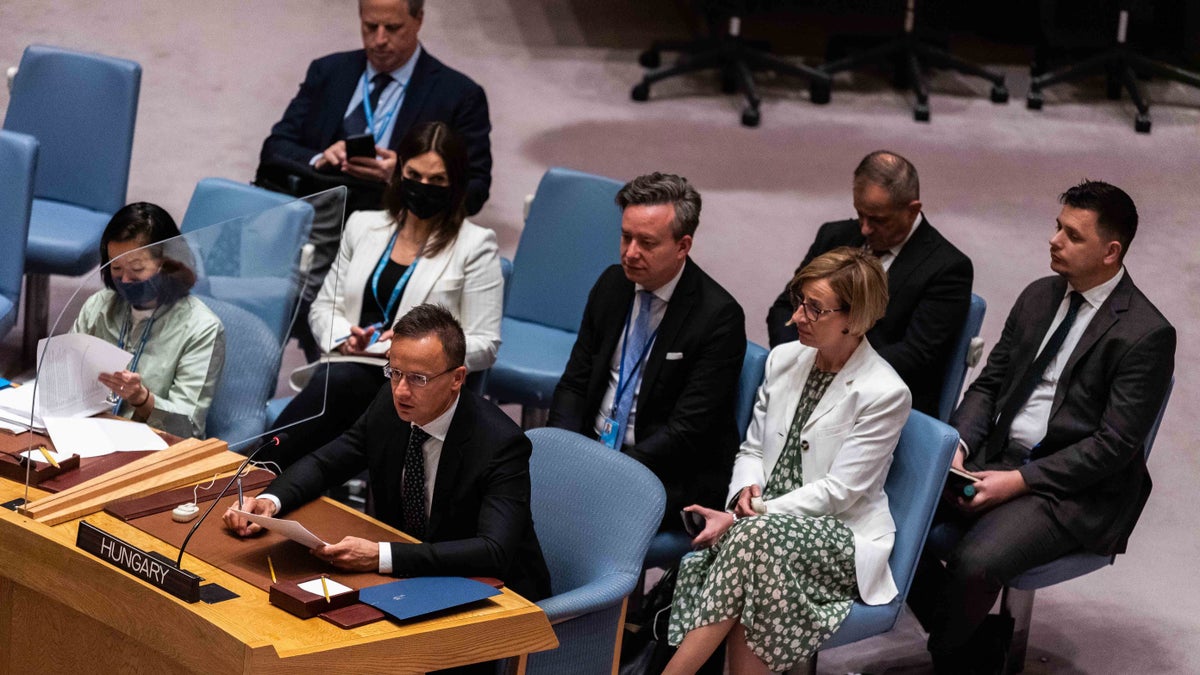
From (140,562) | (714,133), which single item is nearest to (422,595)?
(140,562)

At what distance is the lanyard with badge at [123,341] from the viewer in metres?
3.53

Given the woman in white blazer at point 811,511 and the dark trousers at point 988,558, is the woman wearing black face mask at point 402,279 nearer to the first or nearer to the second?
the woman in white blazer at point 811,511

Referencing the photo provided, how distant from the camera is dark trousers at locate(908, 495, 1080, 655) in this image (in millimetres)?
3914

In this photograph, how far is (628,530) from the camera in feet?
11.6

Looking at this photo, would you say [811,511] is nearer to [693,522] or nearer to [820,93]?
[693,522]

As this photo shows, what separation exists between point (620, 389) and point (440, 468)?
94 cm

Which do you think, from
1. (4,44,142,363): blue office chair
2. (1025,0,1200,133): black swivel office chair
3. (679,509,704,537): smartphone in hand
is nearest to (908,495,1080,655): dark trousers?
(679,509,704,537): smartphone in hand

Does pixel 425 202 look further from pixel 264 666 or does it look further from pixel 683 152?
pixel 683 152

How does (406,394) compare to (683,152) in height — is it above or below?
above

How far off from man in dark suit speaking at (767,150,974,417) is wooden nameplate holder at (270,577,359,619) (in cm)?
192

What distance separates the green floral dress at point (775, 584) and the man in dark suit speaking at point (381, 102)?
2011mm

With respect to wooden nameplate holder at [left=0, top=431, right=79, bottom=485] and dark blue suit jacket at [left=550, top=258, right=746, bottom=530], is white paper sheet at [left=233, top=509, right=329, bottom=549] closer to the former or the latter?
wooden nameplate holder at [left=0, top=431, right=79, bottom=485]

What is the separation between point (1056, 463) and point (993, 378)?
41 centimetres

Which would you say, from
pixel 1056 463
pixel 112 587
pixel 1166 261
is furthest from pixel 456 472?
pixel 1166 261
